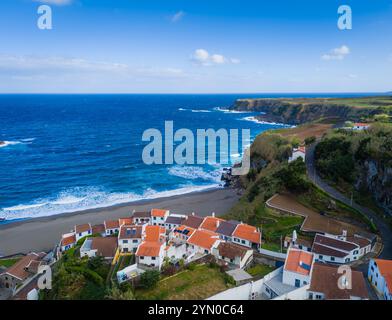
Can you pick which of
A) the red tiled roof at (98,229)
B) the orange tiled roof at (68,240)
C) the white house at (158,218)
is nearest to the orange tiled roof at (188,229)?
the white house at (158,218)

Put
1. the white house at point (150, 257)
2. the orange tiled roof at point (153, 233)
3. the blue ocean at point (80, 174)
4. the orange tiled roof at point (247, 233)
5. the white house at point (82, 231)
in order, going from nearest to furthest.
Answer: the white house at point (150, 257), the orange tiled roof at point (153, 233), the orange tiled roof at point (247, 233), the white house at point (82, 231), the blue ocean at point (80, 174)

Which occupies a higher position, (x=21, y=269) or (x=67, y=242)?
(x=67, y=242)

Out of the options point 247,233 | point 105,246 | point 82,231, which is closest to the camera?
point 105,246

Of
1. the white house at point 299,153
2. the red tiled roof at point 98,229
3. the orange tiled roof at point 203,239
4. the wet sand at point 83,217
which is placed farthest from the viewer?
the white house at point 299,153

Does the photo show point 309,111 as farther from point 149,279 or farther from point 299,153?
point 149,279

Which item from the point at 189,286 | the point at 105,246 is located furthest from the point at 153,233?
the point at 189,286

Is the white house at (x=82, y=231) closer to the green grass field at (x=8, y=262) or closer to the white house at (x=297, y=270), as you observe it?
the green grass field at (x=8, y=262)
